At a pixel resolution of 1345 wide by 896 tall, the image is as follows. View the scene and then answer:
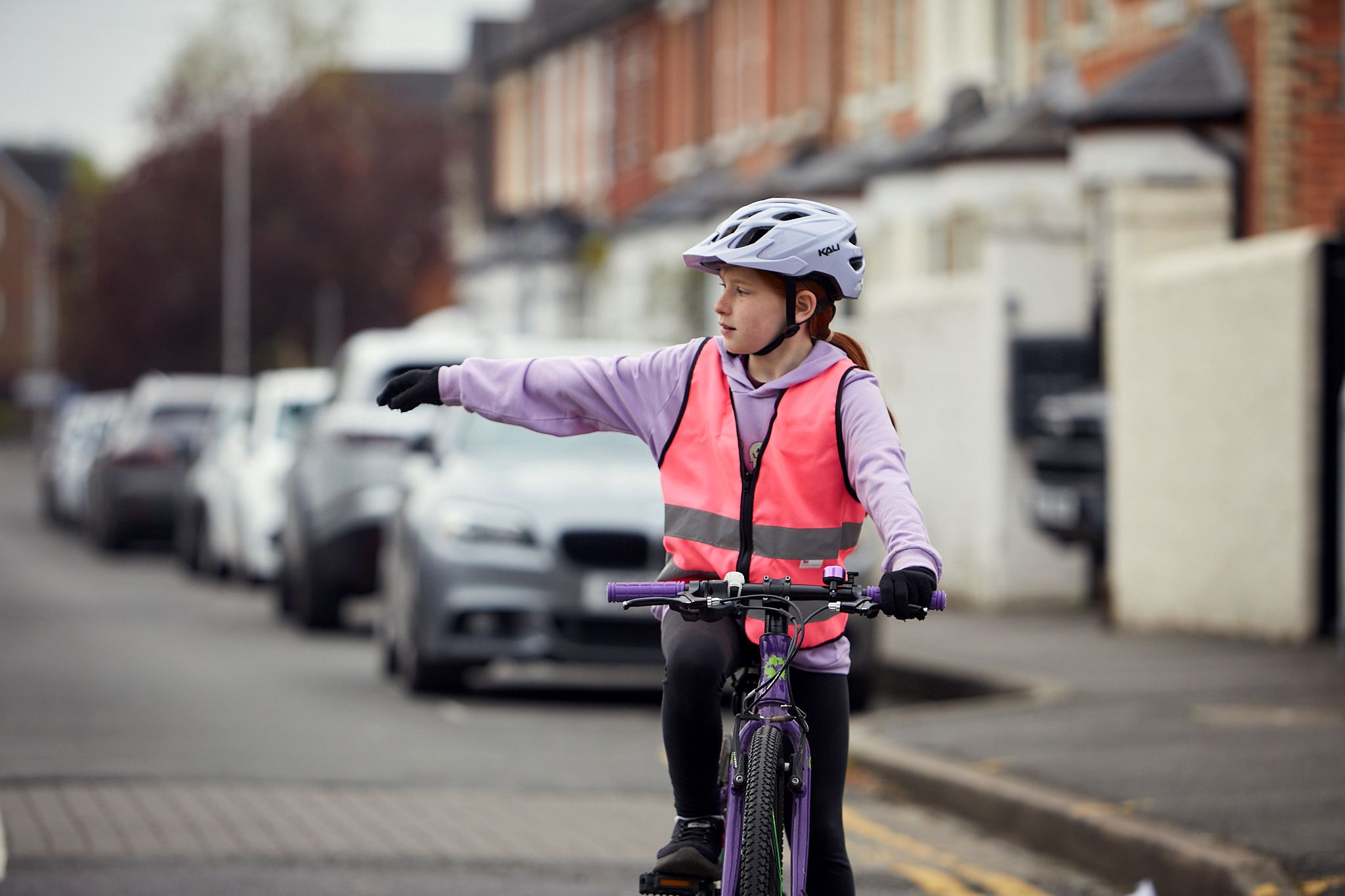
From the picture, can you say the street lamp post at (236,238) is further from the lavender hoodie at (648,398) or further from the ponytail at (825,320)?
the ponytail at (825,320)

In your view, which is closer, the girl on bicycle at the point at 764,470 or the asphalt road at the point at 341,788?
the girl on bicycle at the point at 764,470

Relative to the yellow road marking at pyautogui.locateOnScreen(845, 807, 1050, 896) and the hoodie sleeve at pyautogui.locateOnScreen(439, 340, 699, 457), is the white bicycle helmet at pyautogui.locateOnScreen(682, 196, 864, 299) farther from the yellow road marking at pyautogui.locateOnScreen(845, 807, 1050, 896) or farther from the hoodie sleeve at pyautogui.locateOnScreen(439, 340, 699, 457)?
the yellow road marking at pyautogui.locateOnScreen(845, 807, 1050, 896)

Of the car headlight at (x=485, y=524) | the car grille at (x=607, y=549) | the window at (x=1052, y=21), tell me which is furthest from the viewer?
the window at (x=1052, y=21)

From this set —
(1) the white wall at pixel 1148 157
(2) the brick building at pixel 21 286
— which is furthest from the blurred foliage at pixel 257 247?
(1) the white wall at pixel 1148 157

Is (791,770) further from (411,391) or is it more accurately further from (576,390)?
(411,391)

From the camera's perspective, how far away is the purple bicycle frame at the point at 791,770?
459 centimetres

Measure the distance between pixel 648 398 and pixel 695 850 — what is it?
932mm

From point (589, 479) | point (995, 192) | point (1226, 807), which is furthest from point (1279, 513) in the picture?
point (995, 192)

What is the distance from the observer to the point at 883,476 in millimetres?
4609

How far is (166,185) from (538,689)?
5249 cm

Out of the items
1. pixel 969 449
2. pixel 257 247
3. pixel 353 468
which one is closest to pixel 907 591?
pixel 353 468

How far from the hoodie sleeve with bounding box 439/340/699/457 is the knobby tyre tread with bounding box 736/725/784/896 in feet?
2.43

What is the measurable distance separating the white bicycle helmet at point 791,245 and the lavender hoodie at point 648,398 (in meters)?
0.21

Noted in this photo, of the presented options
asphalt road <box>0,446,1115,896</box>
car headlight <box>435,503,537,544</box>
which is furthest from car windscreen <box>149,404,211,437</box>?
car headlight <box>435,503,537,544</box>
